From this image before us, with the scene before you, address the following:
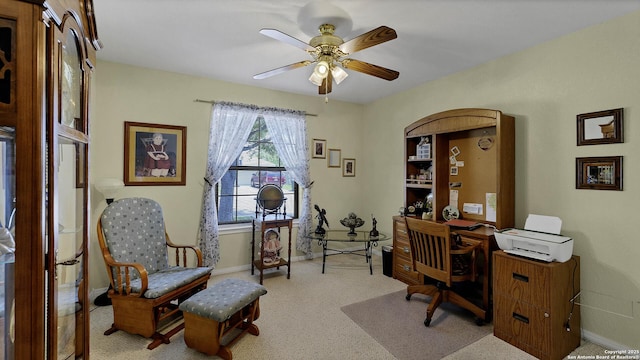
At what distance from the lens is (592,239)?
90.2 inches

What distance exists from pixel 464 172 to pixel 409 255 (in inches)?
45.1

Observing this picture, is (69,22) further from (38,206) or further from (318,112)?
(318,112)

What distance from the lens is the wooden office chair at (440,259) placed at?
2.46 meters

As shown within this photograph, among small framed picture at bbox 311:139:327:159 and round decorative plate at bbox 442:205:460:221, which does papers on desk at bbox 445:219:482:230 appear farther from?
small framed picture at bbox 311:139:327:159

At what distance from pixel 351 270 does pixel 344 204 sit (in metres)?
1.17

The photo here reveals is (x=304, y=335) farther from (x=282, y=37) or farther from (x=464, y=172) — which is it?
(x=464, y=172)

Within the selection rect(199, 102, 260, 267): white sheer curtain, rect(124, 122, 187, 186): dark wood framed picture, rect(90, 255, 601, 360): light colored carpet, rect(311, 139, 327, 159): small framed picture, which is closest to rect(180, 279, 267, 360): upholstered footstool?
rect(90, 255, 601, 360): light colored carpet

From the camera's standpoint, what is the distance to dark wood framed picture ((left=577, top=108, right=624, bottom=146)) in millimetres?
2143

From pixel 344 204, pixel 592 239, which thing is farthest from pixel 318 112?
pixel 592 239

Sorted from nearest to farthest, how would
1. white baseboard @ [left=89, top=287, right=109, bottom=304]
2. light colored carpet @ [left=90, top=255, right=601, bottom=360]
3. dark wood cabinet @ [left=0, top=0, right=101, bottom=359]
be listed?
dark wood cabinet @ [left=0, top=0, right=101, bottom=359]
light colored carpet @ [left=90, top=255, right=601, bottom=360]
white baseboard @ [left=89, top=287, right=109, bottom=304]

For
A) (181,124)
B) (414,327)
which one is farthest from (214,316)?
(181,124)

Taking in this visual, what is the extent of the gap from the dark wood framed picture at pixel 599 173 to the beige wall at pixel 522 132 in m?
0.04

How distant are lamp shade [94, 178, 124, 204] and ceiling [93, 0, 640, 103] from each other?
50.9 inches

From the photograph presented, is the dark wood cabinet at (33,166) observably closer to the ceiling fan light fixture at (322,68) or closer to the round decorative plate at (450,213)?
the ceiling fan light fixture at (322,68)
